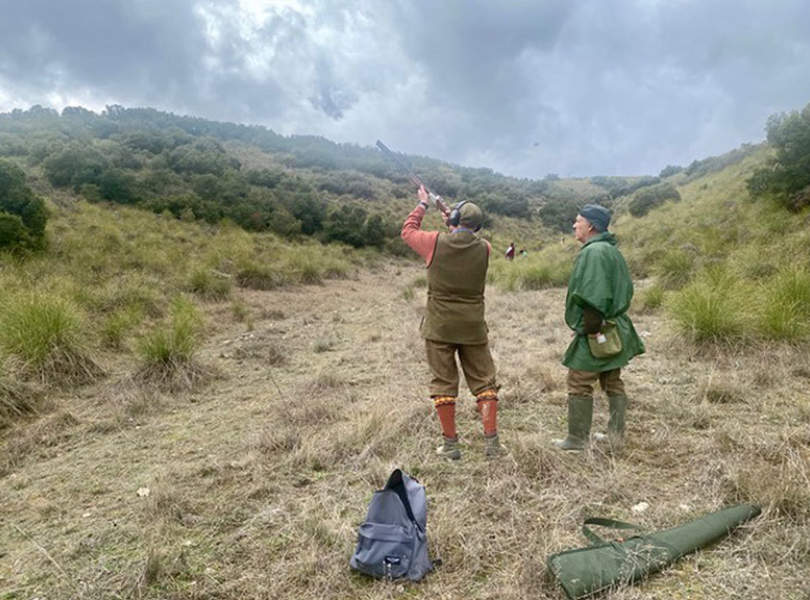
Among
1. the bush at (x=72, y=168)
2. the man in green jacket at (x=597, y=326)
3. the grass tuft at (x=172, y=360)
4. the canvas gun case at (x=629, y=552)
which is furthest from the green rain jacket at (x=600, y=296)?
the bush at (x=72, y=168)

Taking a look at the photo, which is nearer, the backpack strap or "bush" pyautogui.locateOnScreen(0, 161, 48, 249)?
the backpack strap

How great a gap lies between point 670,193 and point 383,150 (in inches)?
978

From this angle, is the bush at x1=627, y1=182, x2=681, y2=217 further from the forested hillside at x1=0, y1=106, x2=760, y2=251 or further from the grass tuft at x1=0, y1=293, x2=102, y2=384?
the grass tuft at x1=0, y1=293, x2=102, y2=384

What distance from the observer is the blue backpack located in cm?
232

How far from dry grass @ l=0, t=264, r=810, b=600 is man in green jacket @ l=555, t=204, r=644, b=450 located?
0.25 m

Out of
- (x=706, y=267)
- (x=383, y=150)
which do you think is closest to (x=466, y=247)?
(x=383, y=150)

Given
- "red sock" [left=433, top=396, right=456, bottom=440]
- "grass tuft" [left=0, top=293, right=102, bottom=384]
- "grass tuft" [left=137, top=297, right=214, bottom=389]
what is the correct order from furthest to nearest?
"grass tuft" [left=137, top=297, right=214, bottom=389] < "grass tuft" [left=0, top=293, right=102, bottom=384] < "red sock" [left=433, top=396, right=456, bottom=440]

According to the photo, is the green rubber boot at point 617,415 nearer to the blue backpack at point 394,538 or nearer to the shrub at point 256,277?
the blue backpack at point 394,538

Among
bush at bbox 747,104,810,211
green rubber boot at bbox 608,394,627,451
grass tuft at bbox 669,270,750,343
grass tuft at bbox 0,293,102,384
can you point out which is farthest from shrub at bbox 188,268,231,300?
bush at bbox 747,104,810,211

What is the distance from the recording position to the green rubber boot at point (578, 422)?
3607 millimetres

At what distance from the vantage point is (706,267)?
9.80 meters

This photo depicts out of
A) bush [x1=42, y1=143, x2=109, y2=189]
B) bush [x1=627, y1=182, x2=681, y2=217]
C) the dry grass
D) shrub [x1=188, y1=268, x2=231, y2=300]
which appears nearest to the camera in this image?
the dry grass

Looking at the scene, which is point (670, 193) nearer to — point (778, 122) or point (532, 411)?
point (778, 122)

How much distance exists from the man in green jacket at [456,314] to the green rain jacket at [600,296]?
635mm
